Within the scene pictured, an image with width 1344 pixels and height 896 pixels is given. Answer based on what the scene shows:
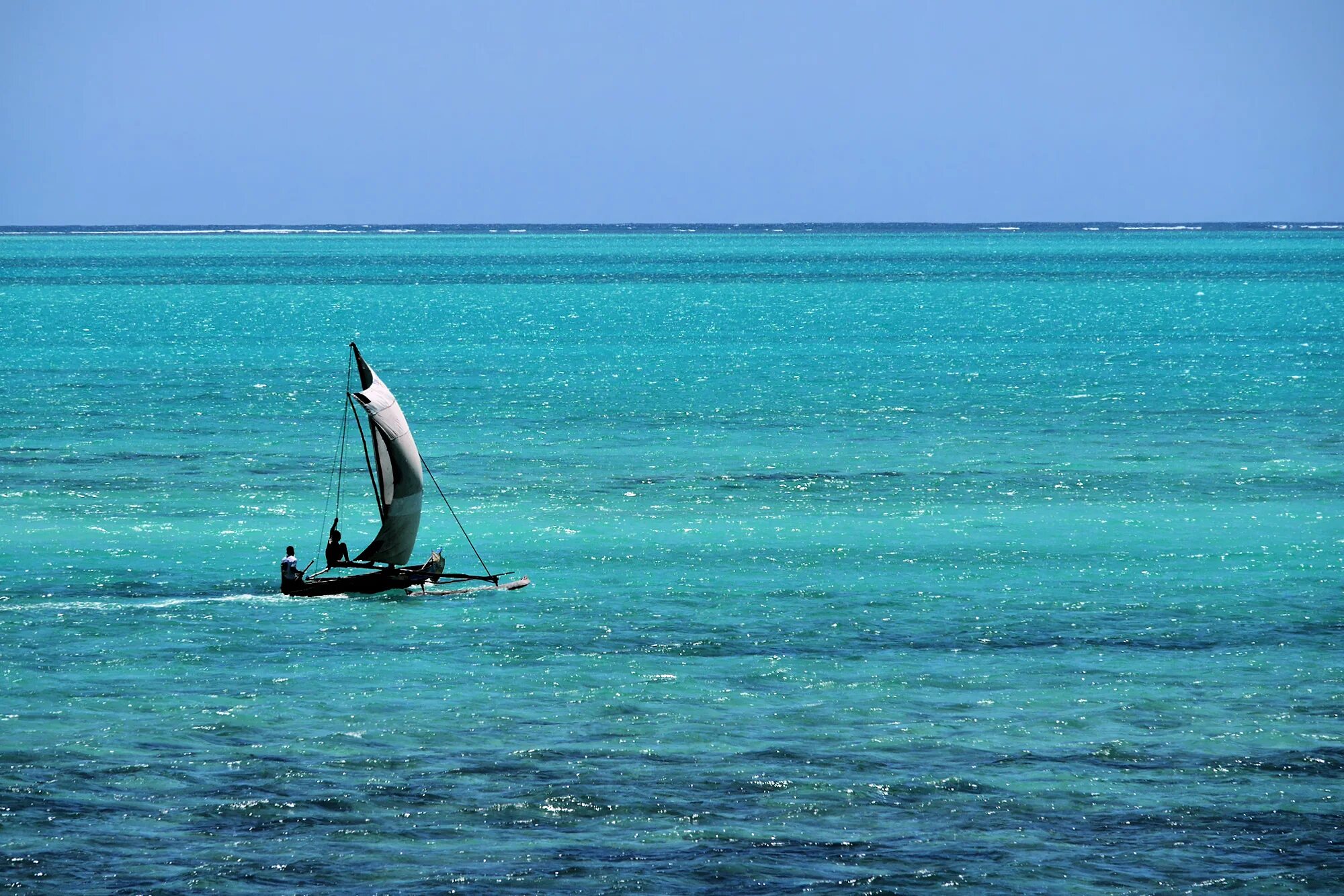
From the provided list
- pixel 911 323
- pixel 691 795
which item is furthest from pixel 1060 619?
pixel 911 323

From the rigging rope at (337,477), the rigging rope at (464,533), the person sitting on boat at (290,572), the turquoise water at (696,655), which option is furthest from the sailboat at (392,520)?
the rigging rope at (337,477)

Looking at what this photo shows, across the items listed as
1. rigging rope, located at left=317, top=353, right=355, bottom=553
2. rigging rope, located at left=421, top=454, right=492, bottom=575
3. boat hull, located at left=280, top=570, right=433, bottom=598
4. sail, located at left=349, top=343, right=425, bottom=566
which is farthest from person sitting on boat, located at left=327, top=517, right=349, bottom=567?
rigging rope, located at left=317, top=353, right=355, bottom=553

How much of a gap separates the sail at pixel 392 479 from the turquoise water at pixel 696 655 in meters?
2.49

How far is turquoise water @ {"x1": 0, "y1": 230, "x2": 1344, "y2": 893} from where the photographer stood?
76.8ft

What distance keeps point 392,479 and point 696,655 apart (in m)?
10.4

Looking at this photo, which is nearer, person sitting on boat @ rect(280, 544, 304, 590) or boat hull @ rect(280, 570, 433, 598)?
person sitting on boat @ rect(280, 544, 304, 590)

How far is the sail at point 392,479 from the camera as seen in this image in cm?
4053

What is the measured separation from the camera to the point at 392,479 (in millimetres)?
40656

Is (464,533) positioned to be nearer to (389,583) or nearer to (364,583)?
(389,583)

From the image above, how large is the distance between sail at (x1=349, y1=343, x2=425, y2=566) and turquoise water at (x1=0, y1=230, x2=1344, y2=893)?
2.49 metres

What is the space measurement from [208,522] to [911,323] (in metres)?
97.0

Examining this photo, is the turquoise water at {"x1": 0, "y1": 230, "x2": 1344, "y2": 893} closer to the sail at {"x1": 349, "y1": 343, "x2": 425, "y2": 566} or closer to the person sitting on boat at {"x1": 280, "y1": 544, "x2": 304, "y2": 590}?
the person sitting on boat at {"x1": 280, "y1": 544, "x2": 304, "y2": 590}

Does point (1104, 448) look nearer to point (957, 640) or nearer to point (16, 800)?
point (957, 640)

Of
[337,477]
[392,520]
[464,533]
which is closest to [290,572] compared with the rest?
[392,520]
